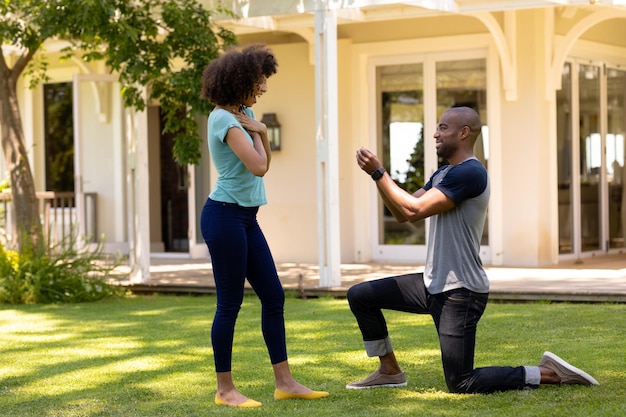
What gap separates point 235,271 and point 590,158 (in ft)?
27.4

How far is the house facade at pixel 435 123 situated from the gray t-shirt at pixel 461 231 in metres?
5.53

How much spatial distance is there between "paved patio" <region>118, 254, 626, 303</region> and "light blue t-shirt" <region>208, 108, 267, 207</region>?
4.46 meters

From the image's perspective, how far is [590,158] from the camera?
40.9 ft

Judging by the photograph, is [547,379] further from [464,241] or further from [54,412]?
[54,412]

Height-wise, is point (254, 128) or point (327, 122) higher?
point (327, 122)

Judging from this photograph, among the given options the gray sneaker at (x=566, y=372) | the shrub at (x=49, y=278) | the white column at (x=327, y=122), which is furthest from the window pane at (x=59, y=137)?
the gray sneaker at (x=566, y=372)

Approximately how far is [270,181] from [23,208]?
137 inches

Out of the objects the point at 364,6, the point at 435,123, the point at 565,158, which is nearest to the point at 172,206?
the point at 435,123

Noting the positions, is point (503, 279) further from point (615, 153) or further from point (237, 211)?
point (237, 211)

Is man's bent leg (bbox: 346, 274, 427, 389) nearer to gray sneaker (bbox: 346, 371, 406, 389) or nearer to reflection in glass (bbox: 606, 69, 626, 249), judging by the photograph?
gray sneaker (bbox: 346, 371, 406, 389)

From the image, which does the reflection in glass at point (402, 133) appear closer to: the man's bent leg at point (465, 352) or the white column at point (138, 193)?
the white column at point (138, 193)

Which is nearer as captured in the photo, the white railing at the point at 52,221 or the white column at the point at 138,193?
the white railing at the point at 52,221

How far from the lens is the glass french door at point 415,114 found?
1189cm

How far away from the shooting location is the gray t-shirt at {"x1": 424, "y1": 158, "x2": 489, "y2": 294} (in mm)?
4914
